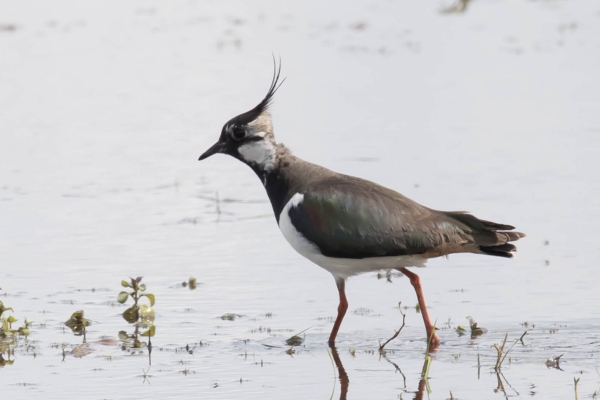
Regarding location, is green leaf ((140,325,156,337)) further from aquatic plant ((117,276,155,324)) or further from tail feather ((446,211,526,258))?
tail feather ((446,211,526,258))

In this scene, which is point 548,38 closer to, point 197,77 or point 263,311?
point 197,77

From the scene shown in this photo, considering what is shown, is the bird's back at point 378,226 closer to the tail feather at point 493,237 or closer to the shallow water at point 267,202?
the tail feather at point 493,237

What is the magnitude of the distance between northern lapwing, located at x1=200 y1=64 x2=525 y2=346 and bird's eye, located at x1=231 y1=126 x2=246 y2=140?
51 cm

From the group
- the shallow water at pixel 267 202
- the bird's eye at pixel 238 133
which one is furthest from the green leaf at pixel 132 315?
the bird's eye at pixel 238 133

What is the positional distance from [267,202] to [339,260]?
139 inches

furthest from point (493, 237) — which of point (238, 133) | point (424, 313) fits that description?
point (238, 133)

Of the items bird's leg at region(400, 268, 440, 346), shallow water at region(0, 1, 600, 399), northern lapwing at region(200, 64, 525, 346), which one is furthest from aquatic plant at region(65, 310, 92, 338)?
bird's leg at region(400, 268, 440, 346)

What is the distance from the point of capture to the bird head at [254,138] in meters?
7.92

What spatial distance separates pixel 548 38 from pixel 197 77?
5.45 m

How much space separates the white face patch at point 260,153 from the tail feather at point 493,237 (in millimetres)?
1356

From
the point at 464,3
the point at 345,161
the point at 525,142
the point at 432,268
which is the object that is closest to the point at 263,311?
the point at 432,268

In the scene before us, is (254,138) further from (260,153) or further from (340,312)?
(340,312)

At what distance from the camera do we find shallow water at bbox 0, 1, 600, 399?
6.91 meters

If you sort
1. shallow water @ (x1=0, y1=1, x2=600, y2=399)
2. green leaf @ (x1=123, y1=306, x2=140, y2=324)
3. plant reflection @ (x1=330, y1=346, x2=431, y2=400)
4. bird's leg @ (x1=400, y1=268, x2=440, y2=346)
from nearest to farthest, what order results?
plant reflection @ (x1=330, y1=346, x2=431, y2=400) → shallow water @ (x1=0, y1=1, x2=600, y2=399) → bird's leg @ (x1=400, y1=268, x2=440, y2=346) → green leaf @ (x1=123, y1=306, x2=140, y2=324)
